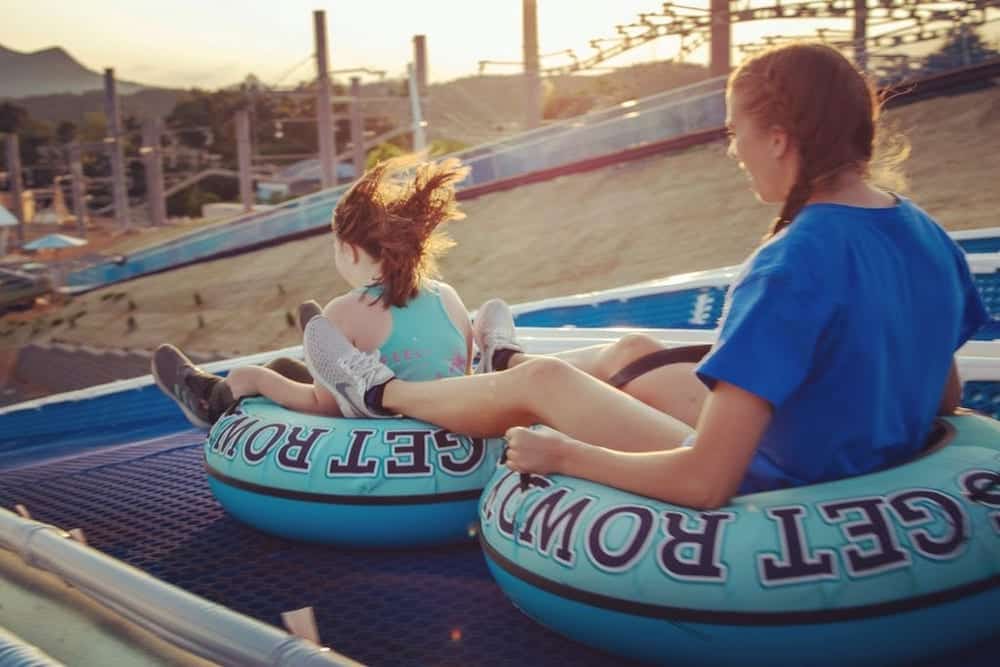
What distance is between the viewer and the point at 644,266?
1070 centimetres

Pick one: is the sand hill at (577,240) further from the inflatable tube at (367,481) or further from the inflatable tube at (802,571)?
the inflatable tube at (802,571)

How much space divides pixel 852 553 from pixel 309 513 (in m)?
1.52

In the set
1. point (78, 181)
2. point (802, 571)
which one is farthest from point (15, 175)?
point (802, 571)

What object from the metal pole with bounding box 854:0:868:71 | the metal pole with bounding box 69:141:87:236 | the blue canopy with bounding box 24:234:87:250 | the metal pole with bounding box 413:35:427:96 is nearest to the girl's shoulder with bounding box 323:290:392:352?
the metal pole with bounding box 854:0:868:71

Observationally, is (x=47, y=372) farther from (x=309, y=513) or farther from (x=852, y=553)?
(x=852, y=553)

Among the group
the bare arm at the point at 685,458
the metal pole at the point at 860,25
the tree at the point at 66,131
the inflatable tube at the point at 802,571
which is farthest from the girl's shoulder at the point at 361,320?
the tree at the point at 66,131

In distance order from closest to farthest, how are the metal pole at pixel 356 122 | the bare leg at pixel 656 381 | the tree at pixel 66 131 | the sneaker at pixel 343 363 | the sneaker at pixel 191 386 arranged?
the bare leg at pixel 656 381 < the sneaker at pixel 343 363 < the sneaker at pixel 191 386 < the metal pole at pixel 356 122 < the tree at pixel 66 131

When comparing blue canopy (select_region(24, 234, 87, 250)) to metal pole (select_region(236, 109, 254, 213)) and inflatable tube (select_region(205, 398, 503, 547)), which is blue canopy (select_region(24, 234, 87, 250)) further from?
inflatable tube (select_region(205, 398, 503, 547))

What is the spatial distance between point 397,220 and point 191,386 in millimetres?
1148

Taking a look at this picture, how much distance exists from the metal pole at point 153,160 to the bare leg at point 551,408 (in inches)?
918

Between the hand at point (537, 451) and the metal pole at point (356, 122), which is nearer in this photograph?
the hand at point (537, 451)

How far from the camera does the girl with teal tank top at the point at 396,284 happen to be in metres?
2.98

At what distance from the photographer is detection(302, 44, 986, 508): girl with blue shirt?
1693 mm

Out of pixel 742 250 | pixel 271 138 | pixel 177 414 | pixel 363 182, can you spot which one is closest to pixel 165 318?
pixel 742 250
